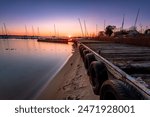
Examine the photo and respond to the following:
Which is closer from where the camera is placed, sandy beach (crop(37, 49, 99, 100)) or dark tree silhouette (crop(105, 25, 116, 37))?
sandy beach (crop(37, 49, 99, 100))

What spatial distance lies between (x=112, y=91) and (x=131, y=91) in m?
0.30

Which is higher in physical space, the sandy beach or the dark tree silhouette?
the dark tree silhouette

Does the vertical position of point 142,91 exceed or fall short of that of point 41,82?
it exceeds it

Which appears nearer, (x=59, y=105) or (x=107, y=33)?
(x=59, y=105)

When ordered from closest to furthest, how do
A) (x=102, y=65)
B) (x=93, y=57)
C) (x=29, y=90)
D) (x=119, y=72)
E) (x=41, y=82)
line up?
(x=119, y=72) < (x=102, y=65) < (x=93, y=57) < (x=29, y=90) < (x=41, y=82)

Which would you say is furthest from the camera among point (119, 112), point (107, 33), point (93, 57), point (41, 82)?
point (107, 33)

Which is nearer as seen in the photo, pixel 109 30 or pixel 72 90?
pixel 72 90

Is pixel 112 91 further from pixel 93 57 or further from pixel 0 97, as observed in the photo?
pixel 0 97

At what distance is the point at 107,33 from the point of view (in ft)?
205

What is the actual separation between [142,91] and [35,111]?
61.6 inches

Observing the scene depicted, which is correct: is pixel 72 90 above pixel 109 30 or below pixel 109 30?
below

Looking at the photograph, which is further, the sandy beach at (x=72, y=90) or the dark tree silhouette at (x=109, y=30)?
the dark tree silhouette at (x=109, y=30)

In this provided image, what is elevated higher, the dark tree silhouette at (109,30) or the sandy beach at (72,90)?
the dark tree silhouette at (109,30)

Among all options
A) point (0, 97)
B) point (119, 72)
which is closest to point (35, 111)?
point (119, 72)
